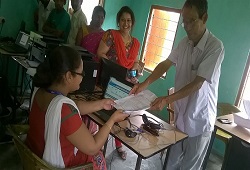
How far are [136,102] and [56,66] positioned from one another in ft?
2.23

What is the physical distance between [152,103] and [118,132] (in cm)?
31

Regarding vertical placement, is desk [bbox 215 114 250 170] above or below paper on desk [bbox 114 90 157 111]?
below

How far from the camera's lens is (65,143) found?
48.2 inches

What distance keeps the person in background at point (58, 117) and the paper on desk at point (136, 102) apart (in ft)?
1.14

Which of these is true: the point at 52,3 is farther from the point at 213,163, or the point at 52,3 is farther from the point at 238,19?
the point at 213,163

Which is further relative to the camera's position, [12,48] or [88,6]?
[88,6]

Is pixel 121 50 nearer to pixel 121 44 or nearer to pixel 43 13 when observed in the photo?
pixel 121 44

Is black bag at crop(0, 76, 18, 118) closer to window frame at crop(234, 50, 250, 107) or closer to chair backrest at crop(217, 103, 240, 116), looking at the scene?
chair backrest at crop(217, 103, 240, 116)

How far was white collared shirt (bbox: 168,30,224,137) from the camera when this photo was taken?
1.66 m

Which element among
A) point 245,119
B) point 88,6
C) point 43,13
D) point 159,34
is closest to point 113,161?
point 245,119

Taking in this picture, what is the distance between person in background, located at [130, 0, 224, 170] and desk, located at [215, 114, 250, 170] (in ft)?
Result: 0.90

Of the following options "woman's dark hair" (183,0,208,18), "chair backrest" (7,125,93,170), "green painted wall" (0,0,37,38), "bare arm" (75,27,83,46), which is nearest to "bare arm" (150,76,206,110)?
"woman's dark hair" (183,0,208,18)

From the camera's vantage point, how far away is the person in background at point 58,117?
3.79 ft

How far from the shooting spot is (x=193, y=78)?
1.81 metres
